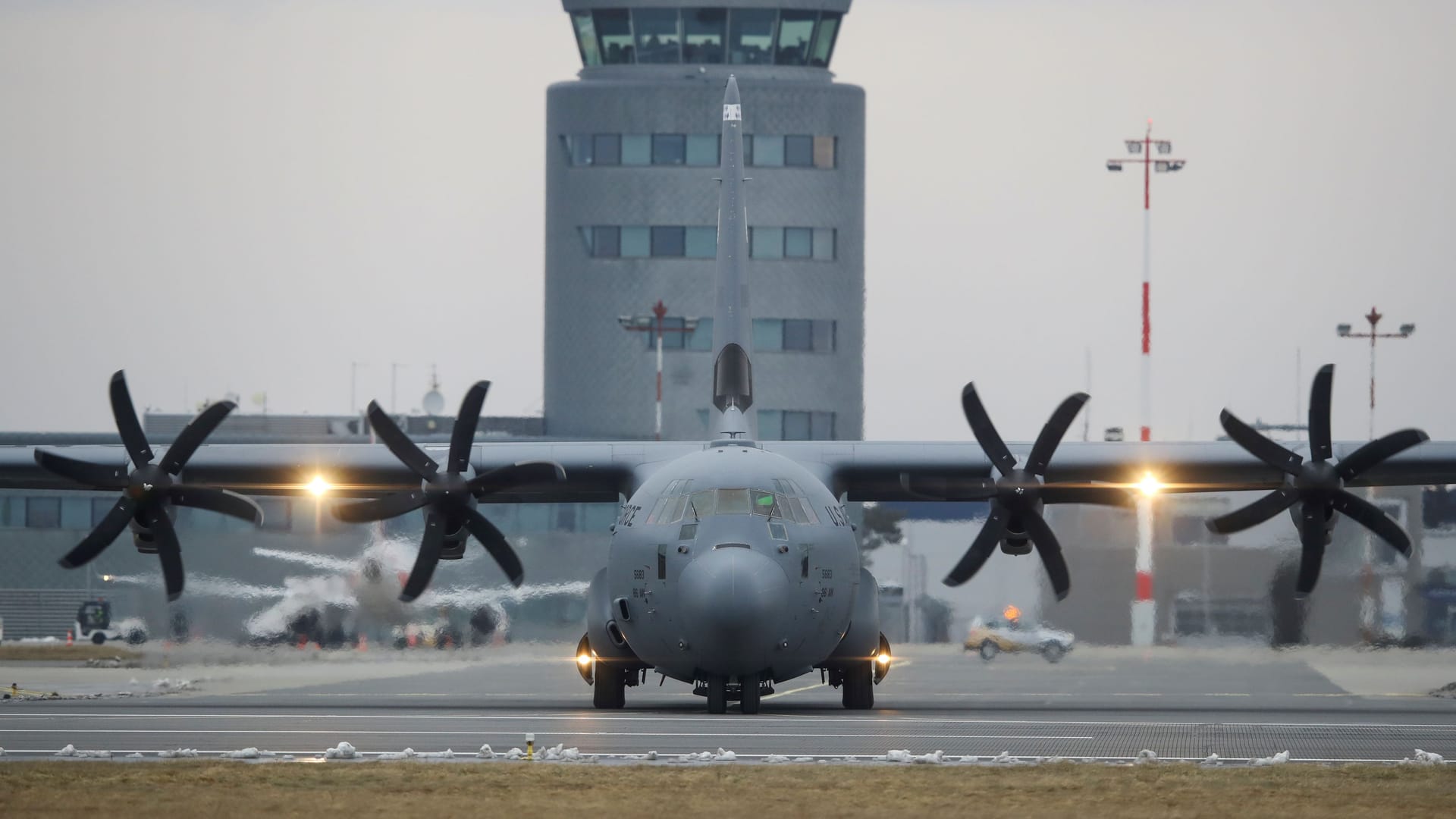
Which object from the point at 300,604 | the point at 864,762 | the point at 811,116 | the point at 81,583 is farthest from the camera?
the point at 811,116

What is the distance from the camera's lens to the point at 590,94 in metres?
66.3

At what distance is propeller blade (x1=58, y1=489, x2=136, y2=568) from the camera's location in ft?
94.5

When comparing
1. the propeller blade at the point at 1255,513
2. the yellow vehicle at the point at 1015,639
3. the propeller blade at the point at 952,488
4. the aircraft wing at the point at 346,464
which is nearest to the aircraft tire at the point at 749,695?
the propeller blade at the point at 952,488

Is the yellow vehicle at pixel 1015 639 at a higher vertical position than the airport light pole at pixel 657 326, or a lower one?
lower

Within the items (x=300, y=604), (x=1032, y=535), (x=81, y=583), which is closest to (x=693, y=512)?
(x=1032, y=535)

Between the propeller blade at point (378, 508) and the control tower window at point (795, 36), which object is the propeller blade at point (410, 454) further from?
the control tower window at point (795, 36)

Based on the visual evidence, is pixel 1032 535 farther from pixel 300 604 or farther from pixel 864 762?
pixel 300 604

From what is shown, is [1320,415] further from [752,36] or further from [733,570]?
[752,36]

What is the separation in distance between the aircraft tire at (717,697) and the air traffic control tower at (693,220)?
39.2 m

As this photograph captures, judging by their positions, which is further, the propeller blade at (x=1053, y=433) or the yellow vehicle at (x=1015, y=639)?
the yellow vehicle at (x=1015, y=639)

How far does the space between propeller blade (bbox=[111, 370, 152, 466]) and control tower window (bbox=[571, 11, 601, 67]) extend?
124 feet

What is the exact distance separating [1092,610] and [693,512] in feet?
44.3

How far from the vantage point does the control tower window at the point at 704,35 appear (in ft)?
212

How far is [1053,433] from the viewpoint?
28.5 m
